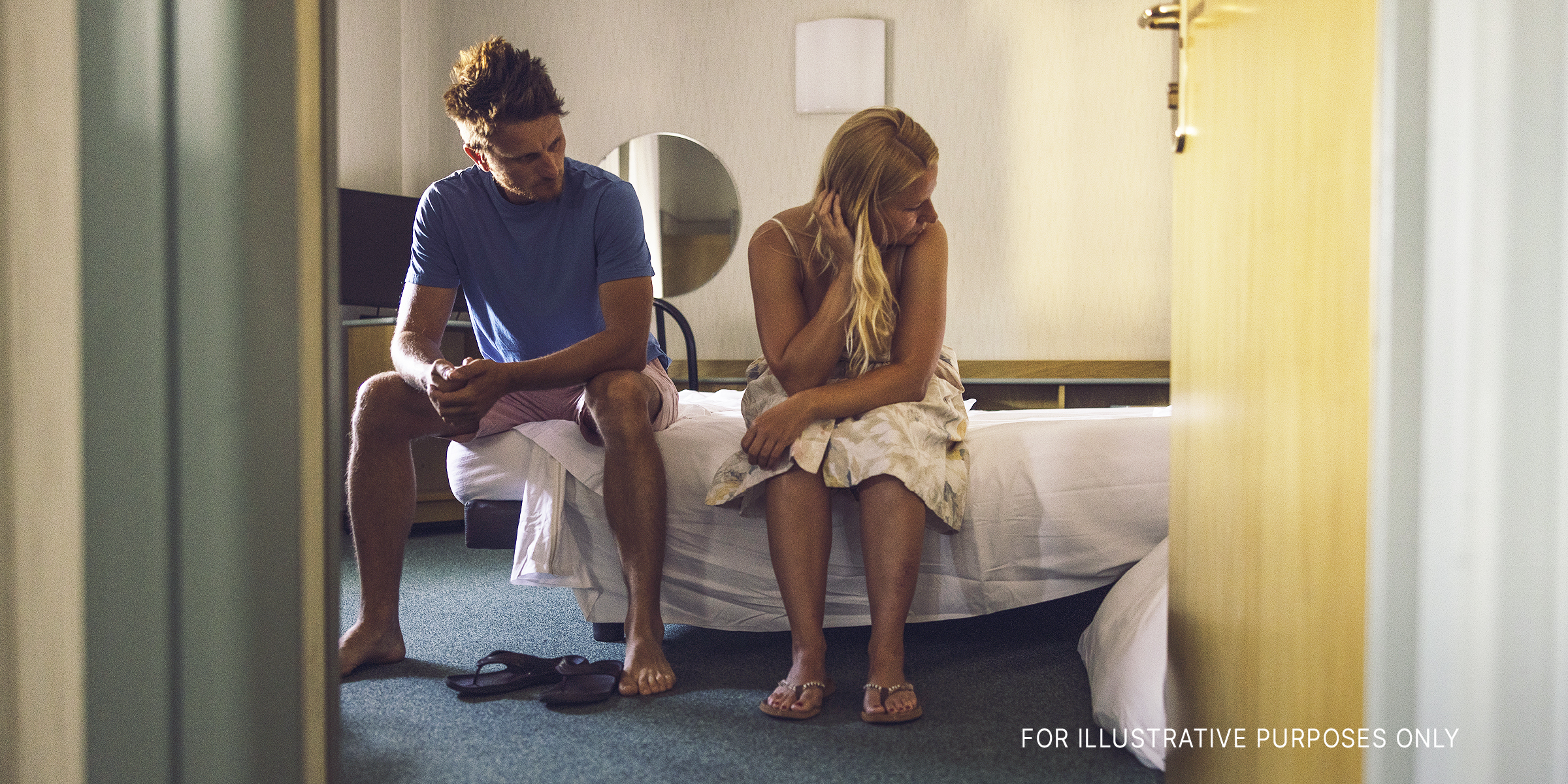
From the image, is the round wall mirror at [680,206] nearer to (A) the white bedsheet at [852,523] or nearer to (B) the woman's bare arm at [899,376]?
(A) the white bedsheet at [852,523]

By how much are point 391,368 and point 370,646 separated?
1.55m

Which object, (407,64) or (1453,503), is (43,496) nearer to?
(1453,503)

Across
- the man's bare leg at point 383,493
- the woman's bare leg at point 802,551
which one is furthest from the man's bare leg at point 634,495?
the man's bare leg at point 383,493

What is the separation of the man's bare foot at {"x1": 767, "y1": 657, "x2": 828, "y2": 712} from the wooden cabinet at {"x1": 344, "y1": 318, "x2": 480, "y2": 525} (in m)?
1.77

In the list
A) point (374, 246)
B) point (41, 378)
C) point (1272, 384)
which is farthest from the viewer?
point (374, 246)

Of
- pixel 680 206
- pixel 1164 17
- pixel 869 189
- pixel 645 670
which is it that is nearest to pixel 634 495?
pixel 645 670

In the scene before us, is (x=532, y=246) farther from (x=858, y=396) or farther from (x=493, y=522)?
(x=858, y=396)

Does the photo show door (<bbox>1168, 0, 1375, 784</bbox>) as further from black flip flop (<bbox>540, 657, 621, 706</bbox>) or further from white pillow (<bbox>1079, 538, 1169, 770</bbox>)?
black flip flop (<bbox>540, 657, 621, 706</bbox>)

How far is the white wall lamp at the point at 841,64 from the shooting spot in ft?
12.0

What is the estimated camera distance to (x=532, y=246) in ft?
5.81

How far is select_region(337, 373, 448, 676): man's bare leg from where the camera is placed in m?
1.64

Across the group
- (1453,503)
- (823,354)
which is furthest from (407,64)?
(1453,503)

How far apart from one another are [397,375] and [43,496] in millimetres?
1398

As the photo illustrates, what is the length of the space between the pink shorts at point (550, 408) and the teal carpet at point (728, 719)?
0.42 metres
